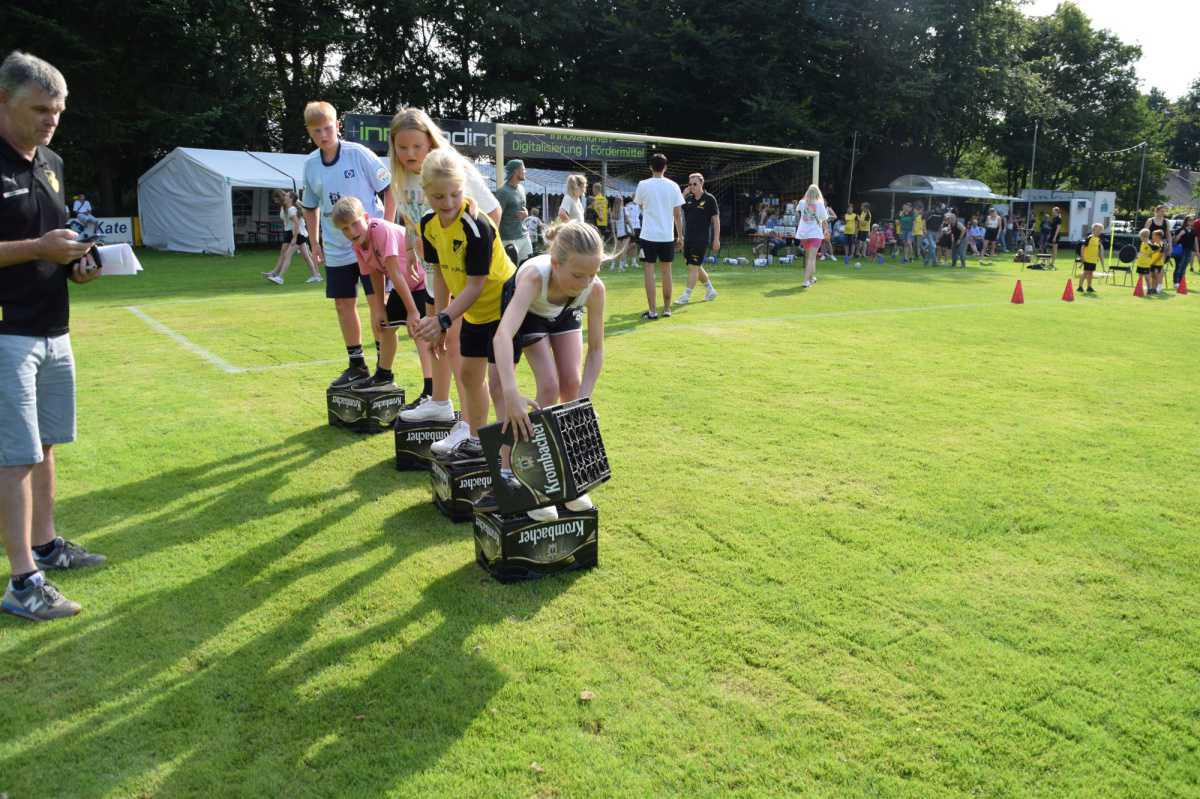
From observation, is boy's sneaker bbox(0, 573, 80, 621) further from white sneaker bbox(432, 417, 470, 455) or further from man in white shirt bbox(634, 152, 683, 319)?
man in white shirt bbox(634, 152, 683, 319)

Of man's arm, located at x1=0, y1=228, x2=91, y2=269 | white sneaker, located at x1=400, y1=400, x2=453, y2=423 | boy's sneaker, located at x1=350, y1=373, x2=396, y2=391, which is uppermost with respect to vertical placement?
man's arm, located at x1=0, y1=228, x2=91, y2=269

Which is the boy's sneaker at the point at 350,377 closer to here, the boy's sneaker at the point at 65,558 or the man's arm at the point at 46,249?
the boy's sneaker at the point at 65,558

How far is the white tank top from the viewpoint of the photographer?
3885mm

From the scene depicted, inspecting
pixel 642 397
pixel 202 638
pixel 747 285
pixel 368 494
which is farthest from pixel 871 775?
pixel 747 285

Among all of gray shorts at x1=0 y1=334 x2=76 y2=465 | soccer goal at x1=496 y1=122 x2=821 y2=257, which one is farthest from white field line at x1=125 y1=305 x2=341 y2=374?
soccer goal at x1=496 y1=122 x2=821 y2=257

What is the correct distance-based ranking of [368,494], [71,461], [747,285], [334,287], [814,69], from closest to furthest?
[368,494] → [71,461] → [334,287] → [747,285] → [814,69]

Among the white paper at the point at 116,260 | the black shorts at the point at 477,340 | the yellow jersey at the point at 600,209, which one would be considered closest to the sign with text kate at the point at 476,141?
the yellow jersey at the point at 600,209

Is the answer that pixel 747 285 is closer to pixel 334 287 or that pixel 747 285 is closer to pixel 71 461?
pixel 334 287

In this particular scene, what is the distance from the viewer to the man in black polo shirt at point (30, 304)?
329cm

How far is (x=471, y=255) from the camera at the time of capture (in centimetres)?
442

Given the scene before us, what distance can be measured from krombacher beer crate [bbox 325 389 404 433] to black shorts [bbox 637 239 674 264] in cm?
640

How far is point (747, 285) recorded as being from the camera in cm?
1691

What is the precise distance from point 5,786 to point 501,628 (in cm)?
172

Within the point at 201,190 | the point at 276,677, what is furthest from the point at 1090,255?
the point at 201,190
